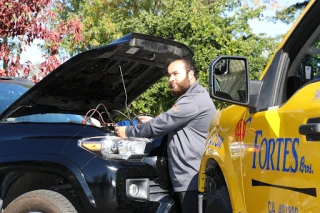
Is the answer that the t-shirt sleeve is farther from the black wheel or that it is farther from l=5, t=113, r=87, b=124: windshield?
l=5, t=113, r=87, b=124: windshield

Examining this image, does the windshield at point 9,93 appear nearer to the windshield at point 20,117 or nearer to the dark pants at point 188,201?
the windshield at point 20,117

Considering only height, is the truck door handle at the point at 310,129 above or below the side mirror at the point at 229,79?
below

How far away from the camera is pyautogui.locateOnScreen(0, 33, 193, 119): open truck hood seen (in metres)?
4.36

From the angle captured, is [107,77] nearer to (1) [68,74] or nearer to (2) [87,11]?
(1) [68,74]

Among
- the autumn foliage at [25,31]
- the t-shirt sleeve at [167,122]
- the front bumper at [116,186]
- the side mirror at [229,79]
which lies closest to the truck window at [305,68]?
the side mirror at [229,79]

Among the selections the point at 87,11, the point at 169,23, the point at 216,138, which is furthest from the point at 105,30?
the point at 216,138

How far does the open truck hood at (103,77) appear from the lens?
14.3 feet

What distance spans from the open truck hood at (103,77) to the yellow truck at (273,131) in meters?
1.46

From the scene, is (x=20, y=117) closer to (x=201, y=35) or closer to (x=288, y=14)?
(x=201, y=35)

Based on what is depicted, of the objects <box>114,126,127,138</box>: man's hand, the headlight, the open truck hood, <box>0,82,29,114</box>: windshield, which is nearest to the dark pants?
the headlight

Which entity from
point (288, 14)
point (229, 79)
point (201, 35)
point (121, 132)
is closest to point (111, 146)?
point (121, 132)

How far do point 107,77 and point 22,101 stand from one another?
99 cm

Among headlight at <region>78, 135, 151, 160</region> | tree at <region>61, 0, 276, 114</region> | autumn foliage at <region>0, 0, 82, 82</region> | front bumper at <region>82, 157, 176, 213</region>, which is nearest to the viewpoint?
front bumper at <region>82, 157, 176, 213</region>

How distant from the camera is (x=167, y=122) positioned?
421 centimetres
